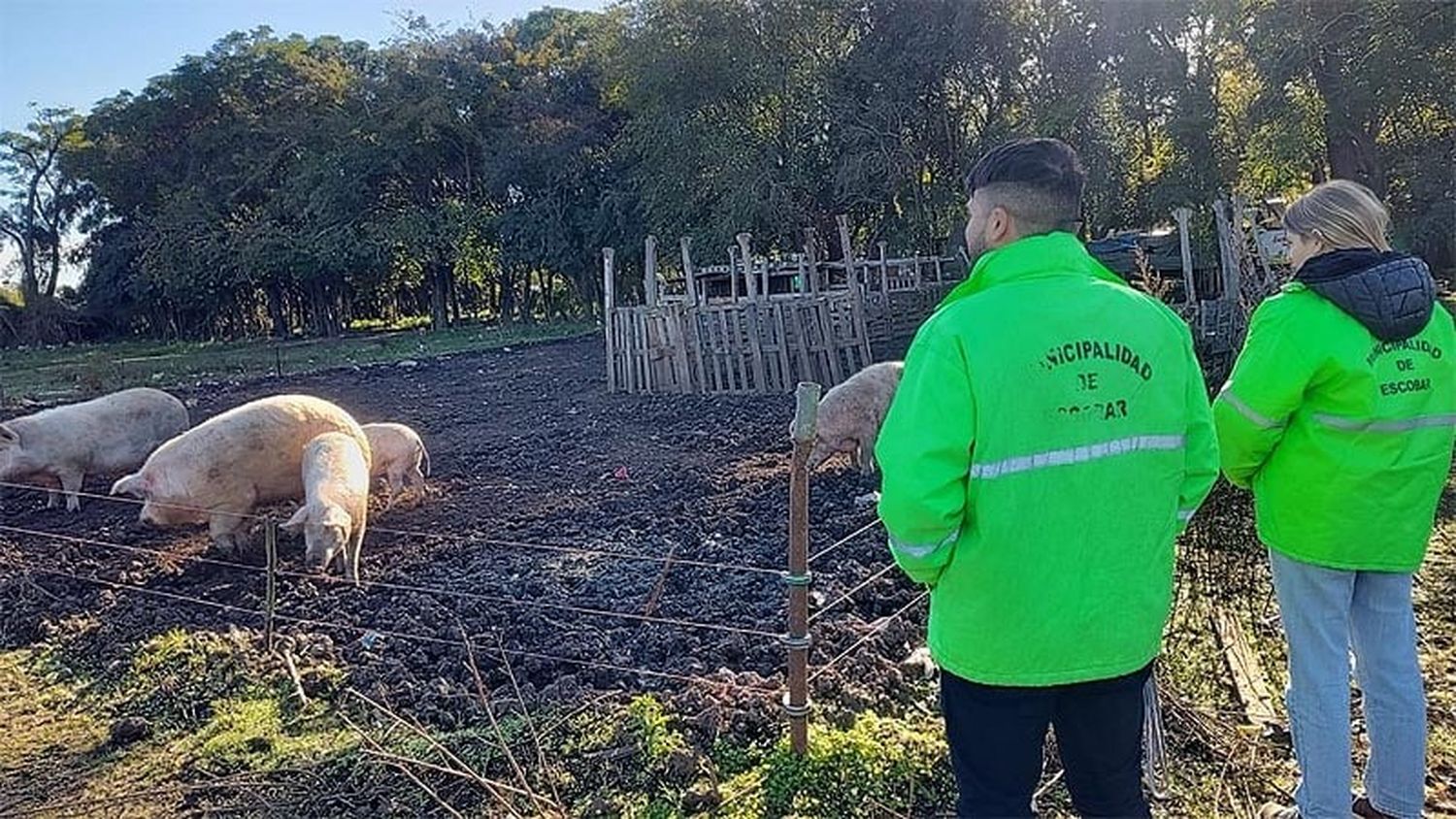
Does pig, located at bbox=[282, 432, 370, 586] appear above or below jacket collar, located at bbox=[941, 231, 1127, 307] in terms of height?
below

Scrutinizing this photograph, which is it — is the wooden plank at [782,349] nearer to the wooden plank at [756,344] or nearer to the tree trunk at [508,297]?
the wooden plank at [756,344]

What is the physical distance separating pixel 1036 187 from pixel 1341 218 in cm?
119

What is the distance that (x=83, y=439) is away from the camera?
10.1 metres

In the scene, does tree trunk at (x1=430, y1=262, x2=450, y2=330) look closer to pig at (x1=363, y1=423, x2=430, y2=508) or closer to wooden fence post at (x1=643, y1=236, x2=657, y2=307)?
wooden fence post at (x1=643, y1=236, x2=657, y2=307)

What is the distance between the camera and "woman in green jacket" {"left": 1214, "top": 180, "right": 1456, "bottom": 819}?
8.87 feet

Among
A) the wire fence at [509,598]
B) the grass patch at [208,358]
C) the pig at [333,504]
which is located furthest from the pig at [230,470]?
the grass patch at [208,358]

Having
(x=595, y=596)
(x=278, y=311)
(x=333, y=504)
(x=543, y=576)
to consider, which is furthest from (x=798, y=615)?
(x=278, y=311)

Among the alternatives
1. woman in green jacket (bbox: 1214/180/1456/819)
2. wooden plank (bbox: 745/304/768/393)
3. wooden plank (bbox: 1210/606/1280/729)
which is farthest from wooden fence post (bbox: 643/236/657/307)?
woman in green jacket (bbox: 1214/180/1456/819)

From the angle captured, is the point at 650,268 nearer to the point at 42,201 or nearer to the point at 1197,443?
the point at 1197,443

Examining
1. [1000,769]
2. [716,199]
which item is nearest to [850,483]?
[1000,769]

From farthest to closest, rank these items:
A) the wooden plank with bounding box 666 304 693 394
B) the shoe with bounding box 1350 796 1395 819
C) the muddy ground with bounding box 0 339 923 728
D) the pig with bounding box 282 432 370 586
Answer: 1. the wooden plank with bounding box 666 304 693 394
2. the pig with bounding box 282 432 370 586
3. the muddy ground with bounding box 0 339 923 728
4. the shoe with bounding box 1350 796 1395 819

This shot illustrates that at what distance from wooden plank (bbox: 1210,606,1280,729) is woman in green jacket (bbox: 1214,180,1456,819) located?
1.17m

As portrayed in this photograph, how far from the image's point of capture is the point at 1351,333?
269 cm

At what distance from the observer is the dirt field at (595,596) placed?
14.2 ft
